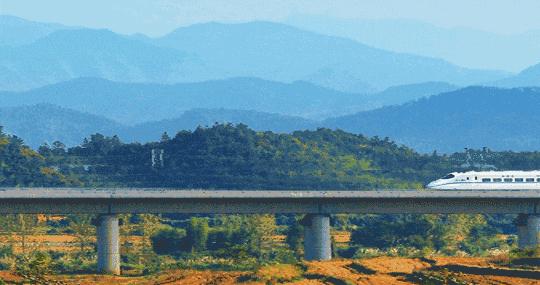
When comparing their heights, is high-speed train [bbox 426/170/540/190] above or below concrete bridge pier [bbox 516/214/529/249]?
above

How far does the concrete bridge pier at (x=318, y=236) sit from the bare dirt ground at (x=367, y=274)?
18.3 metres

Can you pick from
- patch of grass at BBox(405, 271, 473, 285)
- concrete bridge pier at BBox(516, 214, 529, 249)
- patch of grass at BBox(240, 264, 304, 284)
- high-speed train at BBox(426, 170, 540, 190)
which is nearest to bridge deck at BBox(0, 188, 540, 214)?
concrete bridge pier at BBox(516, 214, 529, 249)

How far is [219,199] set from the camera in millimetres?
124500

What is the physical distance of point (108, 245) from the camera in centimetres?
12262

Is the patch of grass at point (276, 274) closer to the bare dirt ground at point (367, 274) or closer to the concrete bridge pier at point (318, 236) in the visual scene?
the bare dirt ground at point (367, 274)

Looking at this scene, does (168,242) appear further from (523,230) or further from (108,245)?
(523,230)

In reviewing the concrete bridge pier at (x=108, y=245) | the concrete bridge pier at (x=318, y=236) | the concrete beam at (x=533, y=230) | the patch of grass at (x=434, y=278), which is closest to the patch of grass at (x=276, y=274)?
the patch of grass at (x=434, y=278)

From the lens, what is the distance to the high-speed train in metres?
143

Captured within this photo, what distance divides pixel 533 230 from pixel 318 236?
20.0m

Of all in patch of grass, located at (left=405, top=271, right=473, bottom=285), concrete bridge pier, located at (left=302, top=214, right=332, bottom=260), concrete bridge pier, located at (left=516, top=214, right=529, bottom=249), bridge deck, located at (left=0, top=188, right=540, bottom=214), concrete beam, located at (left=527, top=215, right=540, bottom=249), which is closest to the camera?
patch of grass, located at (left=405, top=271, right=473, bottom=285)

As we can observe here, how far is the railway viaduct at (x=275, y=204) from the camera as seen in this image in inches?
4833

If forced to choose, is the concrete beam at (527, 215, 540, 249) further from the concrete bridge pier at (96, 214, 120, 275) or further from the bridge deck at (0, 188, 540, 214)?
the concrete bridge pier at (96, 214, 120, 275)

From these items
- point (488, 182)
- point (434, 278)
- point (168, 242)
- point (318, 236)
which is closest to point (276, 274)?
point (434, 278)

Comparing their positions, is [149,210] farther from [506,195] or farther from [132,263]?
[506,195]
